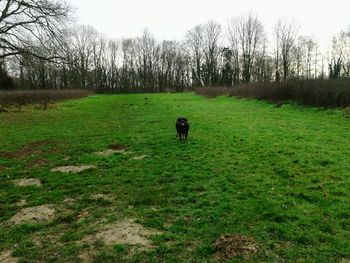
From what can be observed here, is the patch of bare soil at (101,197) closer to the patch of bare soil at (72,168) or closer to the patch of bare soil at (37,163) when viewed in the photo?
the patch of bare soil at (72,168)

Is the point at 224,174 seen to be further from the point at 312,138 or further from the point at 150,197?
the point at 312,138

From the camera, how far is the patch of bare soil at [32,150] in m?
11.0

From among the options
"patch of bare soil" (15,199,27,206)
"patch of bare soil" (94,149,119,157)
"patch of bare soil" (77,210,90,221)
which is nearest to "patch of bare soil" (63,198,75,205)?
"patch of bare soil" (77,210,90,221)

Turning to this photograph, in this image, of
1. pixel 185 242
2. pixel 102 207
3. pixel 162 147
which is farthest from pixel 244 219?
pixel 162 147

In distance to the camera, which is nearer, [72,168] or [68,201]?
[68,201]

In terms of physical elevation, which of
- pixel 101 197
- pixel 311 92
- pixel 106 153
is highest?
pixel 311 92

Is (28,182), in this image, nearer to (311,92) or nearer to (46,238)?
(46,238)

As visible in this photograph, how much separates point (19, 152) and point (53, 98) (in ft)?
101

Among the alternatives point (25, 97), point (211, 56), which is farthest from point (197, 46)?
point (25, 97)

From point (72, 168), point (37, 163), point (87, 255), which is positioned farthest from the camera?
point (37, 163)

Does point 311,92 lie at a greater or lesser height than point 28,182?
greater

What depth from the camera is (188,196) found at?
21.6ft

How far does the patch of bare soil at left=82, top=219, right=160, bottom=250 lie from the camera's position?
4746 millimetres

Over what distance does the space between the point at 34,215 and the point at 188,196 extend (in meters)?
2.81
